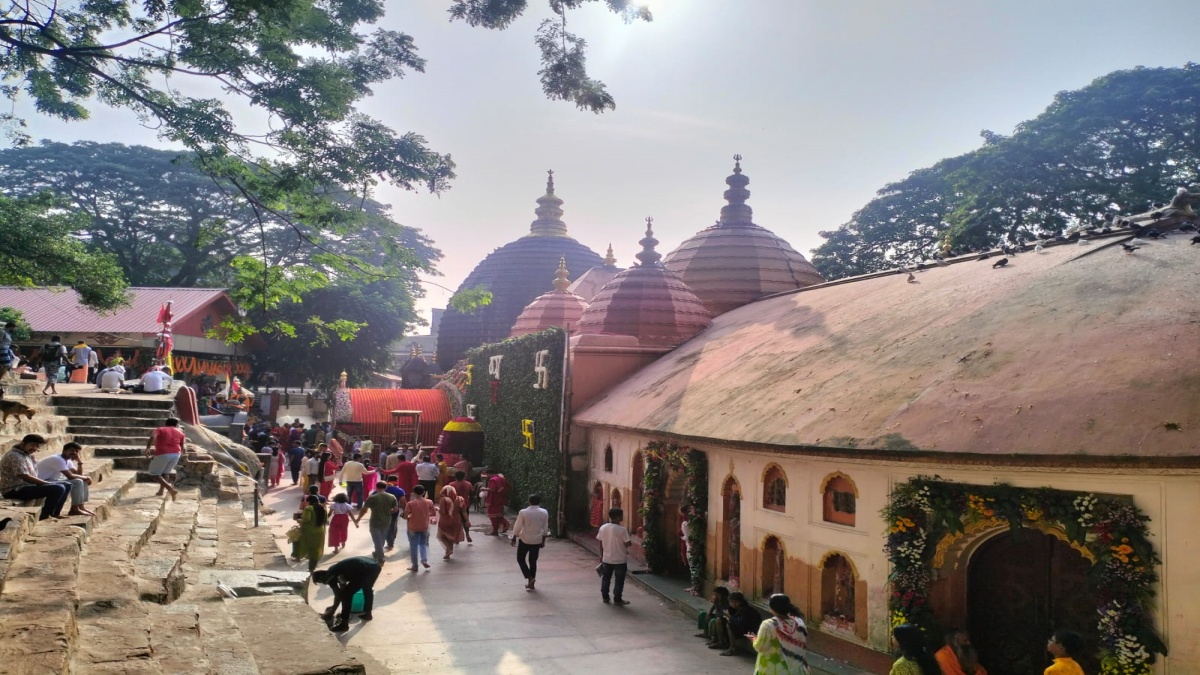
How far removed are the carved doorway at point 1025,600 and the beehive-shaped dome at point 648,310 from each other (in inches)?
452

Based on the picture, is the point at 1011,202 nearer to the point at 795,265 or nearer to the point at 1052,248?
the point at 795,265

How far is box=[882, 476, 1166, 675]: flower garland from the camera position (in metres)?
6.04

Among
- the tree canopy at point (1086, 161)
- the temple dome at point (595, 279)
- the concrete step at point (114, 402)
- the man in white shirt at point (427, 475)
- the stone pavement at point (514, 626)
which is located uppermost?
the tree canopy at point (1086, 161)

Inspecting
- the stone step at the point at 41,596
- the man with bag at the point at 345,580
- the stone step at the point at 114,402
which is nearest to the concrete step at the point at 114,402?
the stone step at the point at 114,402

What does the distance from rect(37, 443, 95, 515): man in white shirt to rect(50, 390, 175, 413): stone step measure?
23.4 feet

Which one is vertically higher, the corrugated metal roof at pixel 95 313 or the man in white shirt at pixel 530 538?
the corrugated metal roof at pixel 95 313

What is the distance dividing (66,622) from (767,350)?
1066 cm

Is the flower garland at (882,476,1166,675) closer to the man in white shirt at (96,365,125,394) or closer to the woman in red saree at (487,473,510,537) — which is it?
the woman in red saree at (487,473,510,537)

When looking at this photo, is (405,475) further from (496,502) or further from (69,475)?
(69,475)

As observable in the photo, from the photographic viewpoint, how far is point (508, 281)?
1430 inches

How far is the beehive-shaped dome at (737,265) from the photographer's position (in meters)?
22.5

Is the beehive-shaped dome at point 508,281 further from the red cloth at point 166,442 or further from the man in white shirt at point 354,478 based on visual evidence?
the red cloth at point 166,442

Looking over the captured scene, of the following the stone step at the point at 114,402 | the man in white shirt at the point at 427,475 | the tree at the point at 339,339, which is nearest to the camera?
the stone step at the point at 114,402

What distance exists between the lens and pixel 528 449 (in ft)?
62.5
